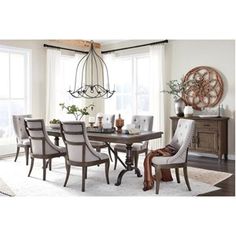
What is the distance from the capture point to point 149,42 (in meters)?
7.49

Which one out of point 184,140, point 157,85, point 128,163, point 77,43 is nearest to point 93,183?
point 128,163

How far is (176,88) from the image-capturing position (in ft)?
23.4

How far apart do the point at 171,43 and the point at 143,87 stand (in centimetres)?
124

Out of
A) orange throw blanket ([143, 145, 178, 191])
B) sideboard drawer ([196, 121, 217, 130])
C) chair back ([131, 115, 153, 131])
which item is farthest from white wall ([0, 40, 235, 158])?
orange throw blanket ([143, 145, 178, 191])

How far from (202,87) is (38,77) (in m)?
3.63

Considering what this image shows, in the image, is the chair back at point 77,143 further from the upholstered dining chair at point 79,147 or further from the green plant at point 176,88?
the green plant at point 176,88

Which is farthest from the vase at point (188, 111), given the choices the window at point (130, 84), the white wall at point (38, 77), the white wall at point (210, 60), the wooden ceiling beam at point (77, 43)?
the white wall at point (38, 77)

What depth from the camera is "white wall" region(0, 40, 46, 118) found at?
7.21 m

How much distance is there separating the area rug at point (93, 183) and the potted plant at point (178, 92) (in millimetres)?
1627

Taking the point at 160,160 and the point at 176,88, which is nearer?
the point at 160,160

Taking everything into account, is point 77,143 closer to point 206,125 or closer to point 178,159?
point 178,159
